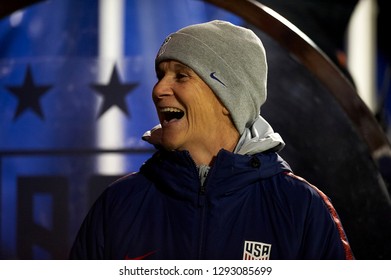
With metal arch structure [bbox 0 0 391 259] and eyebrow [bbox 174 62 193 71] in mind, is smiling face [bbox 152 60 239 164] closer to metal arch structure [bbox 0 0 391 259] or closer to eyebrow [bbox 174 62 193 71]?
eyebrow [bbox 174 62 193 71]

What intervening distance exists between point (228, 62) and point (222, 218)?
0.63ft

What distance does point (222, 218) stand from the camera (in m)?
0.81

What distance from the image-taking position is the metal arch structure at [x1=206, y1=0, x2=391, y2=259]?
110 centimetres

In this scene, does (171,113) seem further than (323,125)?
No

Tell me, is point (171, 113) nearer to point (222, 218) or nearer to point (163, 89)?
point (163, 89)

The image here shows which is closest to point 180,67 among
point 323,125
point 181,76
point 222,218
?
point 181,76

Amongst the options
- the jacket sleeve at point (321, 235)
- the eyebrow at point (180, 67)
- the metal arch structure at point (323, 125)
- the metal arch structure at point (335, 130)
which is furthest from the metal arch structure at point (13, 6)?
the jacket sleeve at point (321, 235)

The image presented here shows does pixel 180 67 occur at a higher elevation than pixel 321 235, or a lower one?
higher

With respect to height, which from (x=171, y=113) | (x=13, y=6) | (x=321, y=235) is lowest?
(x=321, y=235)

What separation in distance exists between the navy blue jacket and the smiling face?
0.11 ft

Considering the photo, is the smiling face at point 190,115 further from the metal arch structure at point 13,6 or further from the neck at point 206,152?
the metal arch structure at point 13,6

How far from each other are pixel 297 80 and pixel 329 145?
0.12 metres

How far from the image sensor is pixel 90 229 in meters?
0.85

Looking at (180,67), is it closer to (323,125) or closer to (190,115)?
(190,115)
